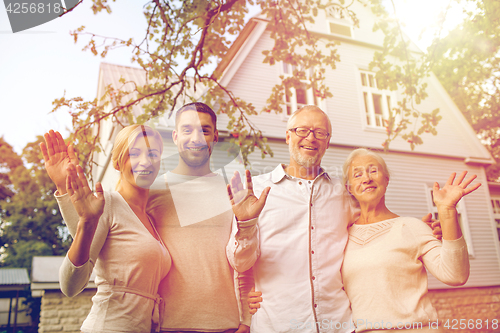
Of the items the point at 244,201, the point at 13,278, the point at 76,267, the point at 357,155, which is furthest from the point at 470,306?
the point at 13,278

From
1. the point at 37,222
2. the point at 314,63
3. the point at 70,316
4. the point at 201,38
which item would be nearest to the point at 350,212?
the point at 201,38

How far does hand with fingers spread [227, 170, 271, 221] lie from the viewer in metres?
1.80

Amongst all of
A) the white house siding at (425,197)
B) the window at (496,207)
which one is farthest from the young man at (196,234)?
the window at (496,207)

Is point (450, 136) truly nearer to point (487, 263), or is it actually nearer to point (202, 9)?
point (487, 263)

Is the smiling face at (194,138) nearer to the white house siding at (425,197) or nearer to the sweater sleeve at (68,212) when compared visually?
the sweater sleeve at (68,212)

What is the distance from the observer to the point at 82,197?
158 centimetres

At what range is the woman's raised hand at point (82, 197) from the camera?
1567 mm

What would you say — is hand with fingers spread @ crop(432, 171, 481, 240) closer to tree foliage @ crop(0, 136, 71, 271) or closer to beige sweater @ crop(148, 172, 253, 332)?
beige sweater @ crop(148, 172, 253, 332)

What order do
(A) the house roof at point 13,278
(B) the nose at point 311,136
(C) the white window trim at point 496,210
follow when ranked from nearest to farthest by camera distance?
(B) the nose at point 311,136
(A) the house roof at point 13,278
(C) the white window trim at point 496,210

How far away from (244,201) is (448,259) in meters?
1.13

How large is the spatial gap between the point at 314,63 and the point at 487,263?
927 centimetres

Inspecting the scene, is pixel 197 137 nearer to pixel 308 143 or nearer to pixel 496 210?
pixel 308 143

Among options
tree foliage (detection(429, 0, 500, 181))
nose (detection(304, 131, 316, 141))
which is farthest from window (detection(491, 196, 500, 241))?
nose (detection(304, 131, 316, 141))

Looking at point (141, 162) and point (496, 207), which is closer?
point (141, 162)
